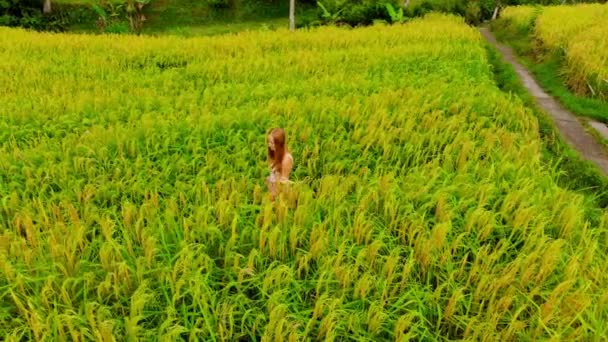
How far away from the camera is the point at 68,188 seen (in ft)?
12.3

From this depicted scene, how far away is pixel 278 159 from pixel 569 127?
5.97m

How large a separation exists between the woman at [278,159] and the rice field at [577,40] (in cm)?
733

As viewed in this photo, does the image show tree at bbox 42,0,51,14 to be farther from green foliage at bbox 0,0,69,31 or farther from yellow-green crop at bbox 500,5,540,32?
yellow-green crop at bbox 500,5,540,32

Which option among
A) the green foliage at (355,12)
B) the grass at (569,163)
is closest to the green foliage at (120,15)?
the green foliage at (355,12)

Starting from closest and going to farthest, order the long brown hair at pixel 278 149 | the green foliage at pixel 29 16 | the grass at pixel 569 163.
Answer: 1. the long brown hair at pixel 278 149
2. the grass at pixel 569 163
3. the green foliage at pixel 29 16

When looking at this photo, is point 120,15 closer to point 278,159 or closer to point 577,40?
point 577,40

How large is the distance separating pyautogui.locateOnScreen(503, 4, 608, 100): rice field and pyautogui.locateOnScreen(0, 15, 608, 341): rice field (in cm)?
299

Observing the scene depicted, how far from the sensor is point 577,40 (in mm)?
10258

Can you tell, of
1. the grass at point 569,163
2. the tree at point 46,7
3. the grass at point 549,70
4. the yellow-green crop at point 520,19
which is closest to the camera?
the grass at point 569,163

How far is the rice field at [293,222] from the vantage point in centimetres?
244

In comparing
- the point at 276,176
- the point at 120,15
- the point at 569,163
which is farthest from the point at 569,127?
the point at 120,15

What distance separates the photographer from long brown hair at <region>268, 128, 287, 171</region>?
10.4 feet

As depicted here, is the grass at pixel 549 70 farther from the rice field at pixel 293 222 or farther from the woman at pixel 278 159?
the woman at pixel 278 159

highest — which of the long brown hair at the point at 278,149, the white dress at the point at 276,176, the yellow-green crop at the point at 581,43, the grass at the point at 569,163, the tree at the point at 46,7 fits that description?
the tree at the point at 46,7
